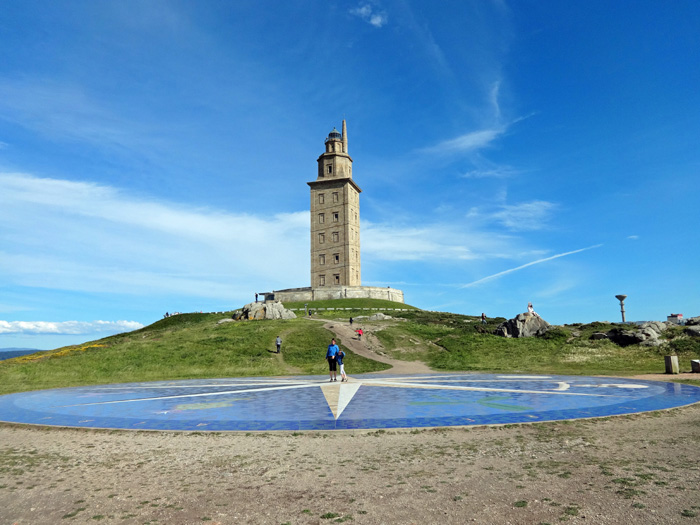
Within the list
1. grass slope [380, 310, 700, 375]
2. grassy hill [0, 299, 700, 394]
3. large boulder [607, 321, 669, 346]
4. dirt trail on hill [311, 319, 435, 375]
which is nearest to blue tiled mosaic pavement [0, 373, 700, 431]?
grassy hill [0, 299, 700, 394]

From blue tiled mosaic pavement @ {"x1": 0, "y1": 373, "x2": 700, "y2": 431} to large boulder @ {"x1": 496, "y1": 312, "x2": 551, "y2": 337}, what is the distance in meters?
22.6

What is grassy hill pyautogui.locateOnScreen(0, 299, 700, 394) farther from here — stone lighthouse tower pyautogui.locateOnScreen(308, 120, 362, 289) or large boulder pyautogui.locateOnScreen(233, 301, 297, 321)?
stone lighthouse tower pyautogui.locateOnScreen(308, 120, 362, 289)

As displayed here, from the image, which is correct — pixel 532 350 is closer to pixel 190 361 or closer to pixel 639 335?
pixel 639 335

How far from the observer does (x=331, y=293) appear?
3265 inches

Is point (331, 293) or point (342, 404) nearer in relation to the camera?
point (342, 404)

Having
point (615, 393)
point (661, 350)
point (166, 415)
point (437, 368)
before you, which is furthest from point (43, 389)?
point (661, 350)

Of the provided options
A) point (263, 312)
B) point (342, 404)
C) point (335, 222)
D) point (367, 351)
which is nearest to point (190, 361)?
point (367, 351)

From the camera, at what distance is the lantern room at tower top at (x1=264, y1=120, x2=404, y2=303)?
90.7 meters

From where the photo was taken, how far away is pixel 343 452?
31.0ft

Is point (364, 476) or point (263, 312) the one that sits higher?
point (263, 312)

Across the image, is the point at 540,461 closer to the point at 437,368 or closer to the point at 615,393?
the point at 615,393

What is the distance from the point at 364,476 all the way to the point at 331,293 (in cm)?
7525

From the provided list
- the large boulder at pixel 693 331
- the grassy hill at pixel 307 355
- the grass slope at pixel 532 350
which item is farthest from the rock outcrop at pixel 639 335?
the large boulder at pixel 693 331

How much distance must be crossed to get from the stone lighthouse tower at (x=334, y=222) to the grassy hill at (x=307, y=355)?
4149cm
